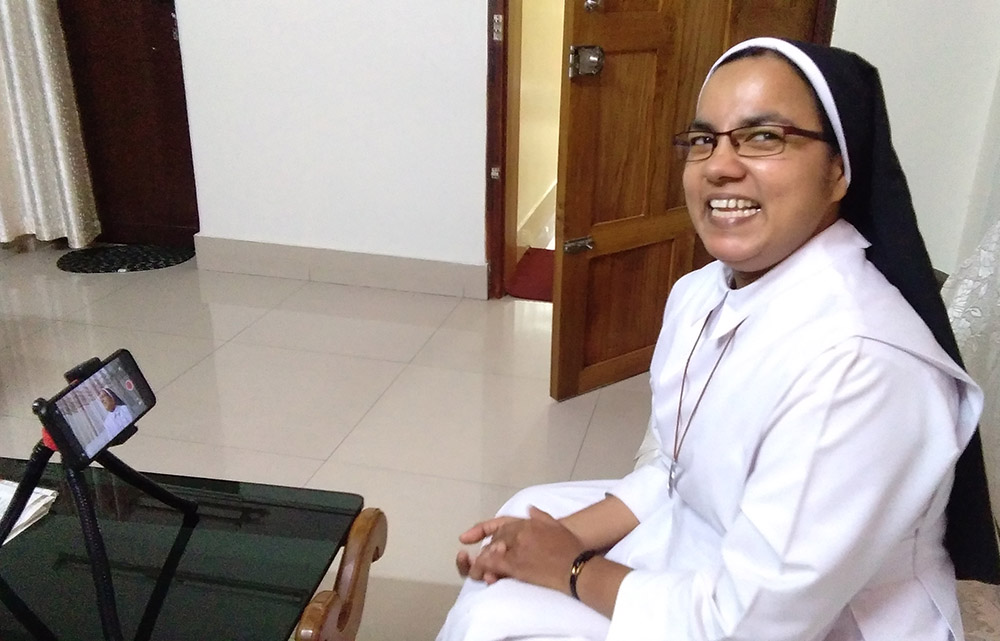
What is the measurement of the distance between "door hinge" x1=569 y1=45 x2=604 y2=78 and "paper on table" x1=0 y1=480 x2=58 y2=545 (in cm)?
160

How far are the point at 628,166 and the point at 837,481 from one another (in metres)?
1.77

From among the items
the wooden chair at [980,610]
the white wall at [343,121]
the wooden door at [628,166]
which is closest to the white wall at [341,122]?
the white wall at [343,121]

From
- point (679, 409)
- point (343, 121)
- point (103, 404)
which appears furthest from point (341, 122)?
point (679, 409)

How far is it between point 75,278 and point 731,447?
3350 millimetres

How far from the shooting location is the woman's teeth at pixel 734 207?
3.03 feet

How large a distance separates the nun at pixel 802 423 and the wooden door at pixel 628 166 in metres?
1.30

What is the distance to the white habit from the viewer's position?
0.78 meters

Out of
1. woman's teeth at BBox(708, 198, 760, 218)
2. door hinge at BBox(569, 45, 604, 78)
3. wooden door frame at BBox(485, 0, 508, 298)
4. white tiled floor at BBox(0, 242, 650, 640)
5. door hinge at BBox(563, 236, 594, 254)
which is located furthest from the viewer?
wooden door frame at BBox(485, 0, 508, 298)

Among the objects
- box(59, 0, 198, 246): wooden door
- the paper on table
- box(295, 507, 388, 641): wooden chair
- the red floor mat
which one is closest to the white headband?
box(295, 507, 388, 641): wooden chair

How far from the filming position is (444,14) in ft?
10.1

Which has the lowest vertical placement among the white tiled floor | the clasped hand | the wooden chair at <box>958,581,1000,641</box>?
the white tiled floor

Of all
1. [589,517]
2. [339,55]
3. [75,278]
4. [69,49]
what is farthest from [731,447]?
[69,49]

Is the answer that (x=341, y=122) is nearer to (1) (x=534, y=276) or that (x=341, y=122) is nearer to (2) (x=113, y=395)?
(1) (x=534, y=276)

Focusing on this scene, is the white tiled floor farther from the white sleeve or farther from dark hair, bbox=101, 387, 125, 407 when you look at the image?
the white sleeve
